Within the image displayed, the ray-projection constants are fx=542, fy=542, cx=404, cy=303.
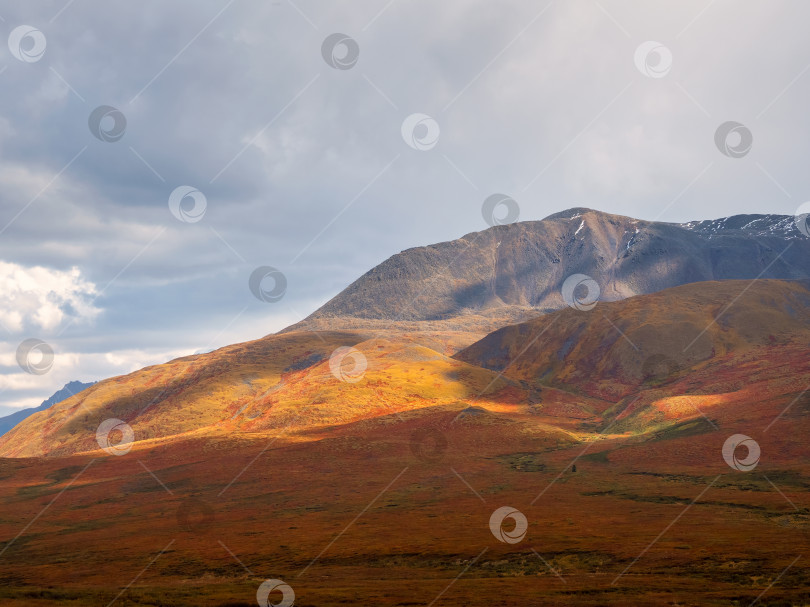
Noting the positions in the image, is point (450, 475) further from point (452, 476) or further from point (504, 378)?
point (504, 378)

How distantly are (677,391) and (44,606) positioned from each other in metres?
113

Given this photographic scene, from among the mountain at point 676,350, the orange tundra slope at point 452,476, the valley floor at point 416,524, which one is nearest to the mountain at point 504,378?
the mountain at point 676,350

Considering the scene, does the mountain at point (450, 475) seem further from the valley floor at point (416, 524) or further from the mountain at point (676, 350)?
the mountain at point (676, 350)

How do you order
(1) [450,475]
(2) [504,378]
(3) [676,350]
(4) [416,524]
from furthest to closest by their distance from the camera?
(2) [504,378] → (3) [676,350] → (1) [450,475] → (4) [416,524]

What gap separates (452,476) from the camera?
7400 cm

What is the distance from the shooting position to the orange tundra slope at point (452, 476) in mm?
31609

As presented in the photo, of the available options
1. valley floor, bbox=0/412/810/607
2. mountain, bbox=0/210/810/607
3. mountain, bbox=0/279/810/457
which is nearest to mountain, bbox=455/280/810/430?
mountain, bbox=0/279/810/457

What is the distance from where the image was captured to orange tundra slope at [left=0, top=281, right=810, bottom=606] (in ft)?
104

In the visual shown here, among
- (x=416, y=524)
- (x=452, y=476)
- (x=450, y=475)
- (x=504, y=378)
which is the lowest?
(x=416, y=524)

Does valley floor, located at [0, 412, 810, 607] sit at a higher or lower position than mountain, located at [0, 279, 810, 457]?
lower

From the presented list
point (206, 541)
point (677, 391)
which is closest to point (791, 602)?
point (206, 541)

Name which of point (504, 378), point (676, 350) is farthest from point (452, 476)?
point (676, 350)

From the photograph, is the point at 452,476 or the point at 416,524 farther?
the point at 452,476

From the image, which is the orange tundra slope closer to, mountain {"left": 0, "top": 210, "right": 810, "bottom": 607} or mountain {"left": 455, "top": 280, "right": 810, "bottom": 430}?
mountain {"left": 0, "top": 210, "right": 810, "bottom": 607}
